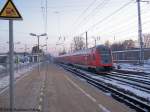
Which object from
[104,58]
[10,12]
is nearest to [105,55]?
[104,58]

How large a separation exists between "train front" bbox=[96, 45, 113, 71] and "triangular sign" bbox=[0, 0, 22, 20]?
30.6 meters

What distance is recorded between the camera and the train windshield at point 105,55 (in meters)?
39.5

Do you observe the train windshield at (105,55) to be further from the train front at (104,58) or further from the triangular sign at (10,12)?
the triangular sign at (10,12)

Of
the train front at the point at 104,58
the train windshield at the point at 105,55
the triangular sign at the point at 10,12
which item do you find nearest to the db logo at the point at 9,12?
the triangular sign at the point at 10,12

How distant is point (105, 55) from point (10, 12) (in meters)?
31.7

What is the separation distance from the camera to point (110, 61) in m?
39.7

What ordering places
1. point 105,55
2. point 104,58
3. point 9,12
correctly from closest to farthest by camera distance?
point 9,12 → point 104,58 → point 105,55

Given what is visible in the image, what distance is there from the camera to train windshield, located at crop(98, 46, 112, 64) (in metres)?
39.5

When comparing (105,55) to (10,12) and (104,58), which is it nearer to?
(104,58)

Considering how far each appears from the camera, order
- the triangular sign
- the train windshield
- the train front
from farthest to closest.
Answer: the train windshield < the train front < the triangular sign

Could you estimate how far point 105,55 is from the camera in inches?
1571

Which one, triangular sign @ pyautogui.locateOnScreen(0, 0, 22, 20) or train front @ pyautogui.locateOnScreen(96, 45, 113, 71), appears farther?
train front @ pyautogui.locateOnScreen(96, 45, 113, 71)

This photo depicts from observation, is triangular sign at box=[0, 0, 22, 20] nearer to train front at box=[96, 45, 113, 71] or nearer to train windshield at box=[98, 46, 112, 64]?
train front at box=[96, 45, 113, 71]

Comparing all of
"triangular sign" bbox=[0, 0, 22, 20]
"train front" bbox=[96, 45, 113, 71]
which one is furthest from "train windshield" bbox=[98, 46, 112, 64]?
"triangular sign" bbox=[0, 0, 22, 20]
